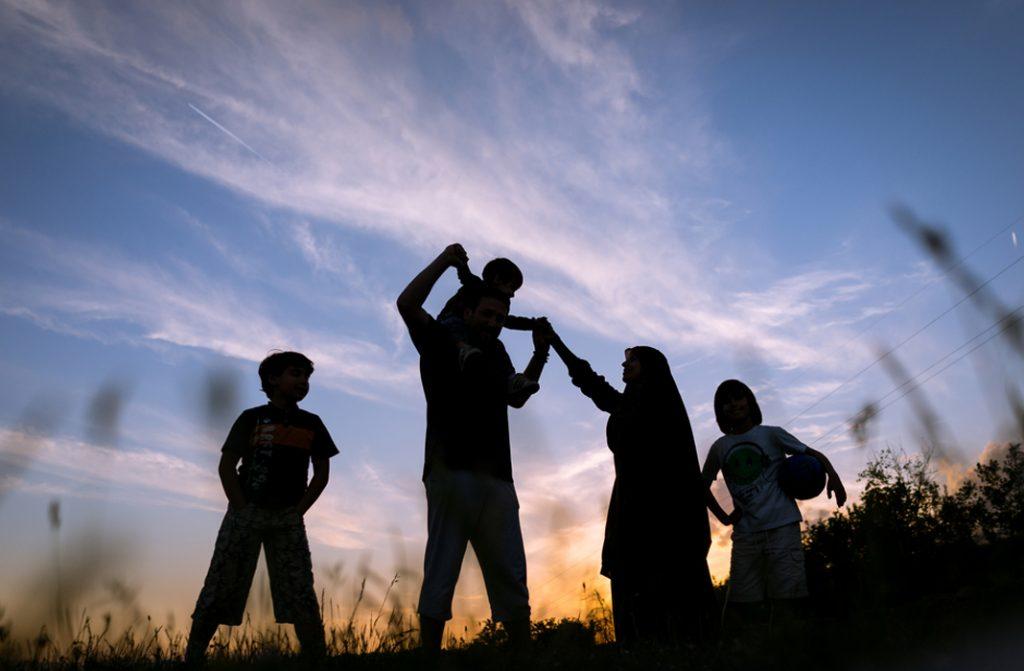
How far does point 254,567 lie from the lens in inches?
198

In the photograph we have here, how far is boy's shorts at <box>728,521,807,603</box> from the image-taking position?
554 centimetres

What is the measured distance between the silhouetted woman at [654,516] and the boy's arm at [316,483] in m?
1.83

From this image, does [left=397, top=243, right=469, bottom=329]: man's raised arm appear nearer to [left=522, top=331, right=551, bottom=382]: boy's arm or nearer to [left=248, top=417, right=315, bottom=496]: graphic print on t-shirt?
[left=522, top=331, right=551, bottom=382]: boy's arm

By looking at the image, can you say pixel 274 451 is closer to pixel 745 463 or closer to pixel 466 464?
pixel 466 464

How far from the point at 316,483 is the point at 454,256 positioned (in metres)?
1.92

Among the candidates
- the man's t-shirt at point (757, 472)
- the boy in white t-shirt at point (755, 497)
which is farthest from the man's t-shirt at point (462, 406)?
the man's t-shirt at point (757, 472)

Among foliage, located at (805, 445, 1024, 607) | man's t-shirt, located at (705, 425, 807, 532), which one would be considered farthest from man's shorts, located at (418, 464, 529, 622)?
foliage, located at (805, 445, 1024, 607)

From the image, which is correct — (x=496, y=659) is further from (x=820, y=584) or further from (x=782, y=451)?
(x=820, y=584)

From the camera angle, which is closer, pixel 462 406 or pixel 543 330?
pixel 462 406

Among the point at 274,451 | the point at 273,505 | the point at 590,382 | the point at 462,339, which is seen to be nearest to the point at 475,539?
the point at 462,339

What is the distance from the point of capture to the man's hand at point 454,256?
15.4ft

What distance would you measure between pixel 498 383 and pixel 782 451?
2.81m

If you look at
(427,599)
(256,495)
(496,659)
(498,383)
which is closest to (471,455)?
(498,383)

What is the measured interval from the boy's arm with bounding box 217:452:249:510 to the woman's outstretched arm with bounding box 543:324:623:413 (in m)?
2.50
